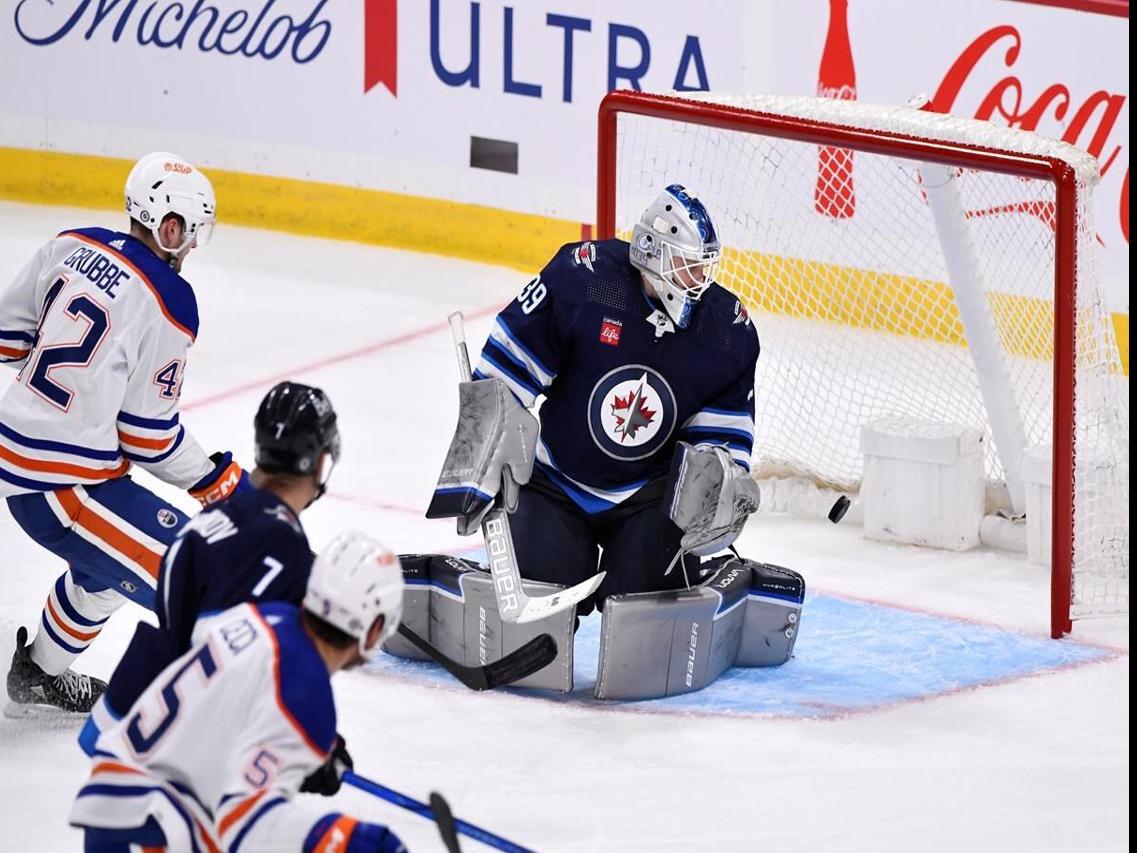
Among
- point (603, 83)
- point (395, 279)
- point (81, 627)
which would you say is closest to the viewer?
point (81, 627)

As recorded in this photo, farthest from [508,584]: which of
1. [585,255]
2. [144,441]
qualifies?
[144,441]

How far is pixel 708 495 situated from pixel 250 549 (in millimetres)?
1582

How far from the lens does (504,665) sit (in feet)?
13.3

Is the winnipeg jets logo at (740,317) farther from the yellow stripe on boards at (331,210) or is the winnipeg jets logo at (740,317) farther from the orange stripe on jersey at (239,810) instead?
the yellow stripe on boards at (331,210)

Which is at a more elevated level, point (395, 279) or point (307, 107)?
point (307, 107)

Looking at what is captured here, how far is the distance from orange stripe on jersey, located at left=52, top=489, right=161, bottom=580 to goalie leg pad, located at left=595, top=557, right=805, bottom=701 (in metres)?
0.89

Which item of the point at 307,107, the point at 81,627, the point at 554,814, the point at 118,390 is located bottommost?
the point at 554,814

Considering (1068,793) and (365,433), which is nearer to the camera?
(1068,793)

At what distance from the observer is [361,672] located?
423 centimetres

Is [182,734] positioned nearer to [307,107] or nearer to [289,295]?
[289,295]

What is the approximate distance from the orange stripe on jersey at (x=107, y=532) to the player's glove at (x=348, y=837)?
1.41 metres

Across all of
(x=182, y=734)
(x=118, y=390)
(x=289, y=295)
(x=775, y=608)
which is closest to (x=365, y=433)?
(x=289, y=295)

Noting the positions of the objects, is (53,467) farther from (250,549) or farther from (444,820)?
(444,820)

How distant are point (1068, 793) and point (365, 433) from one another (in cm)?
275
